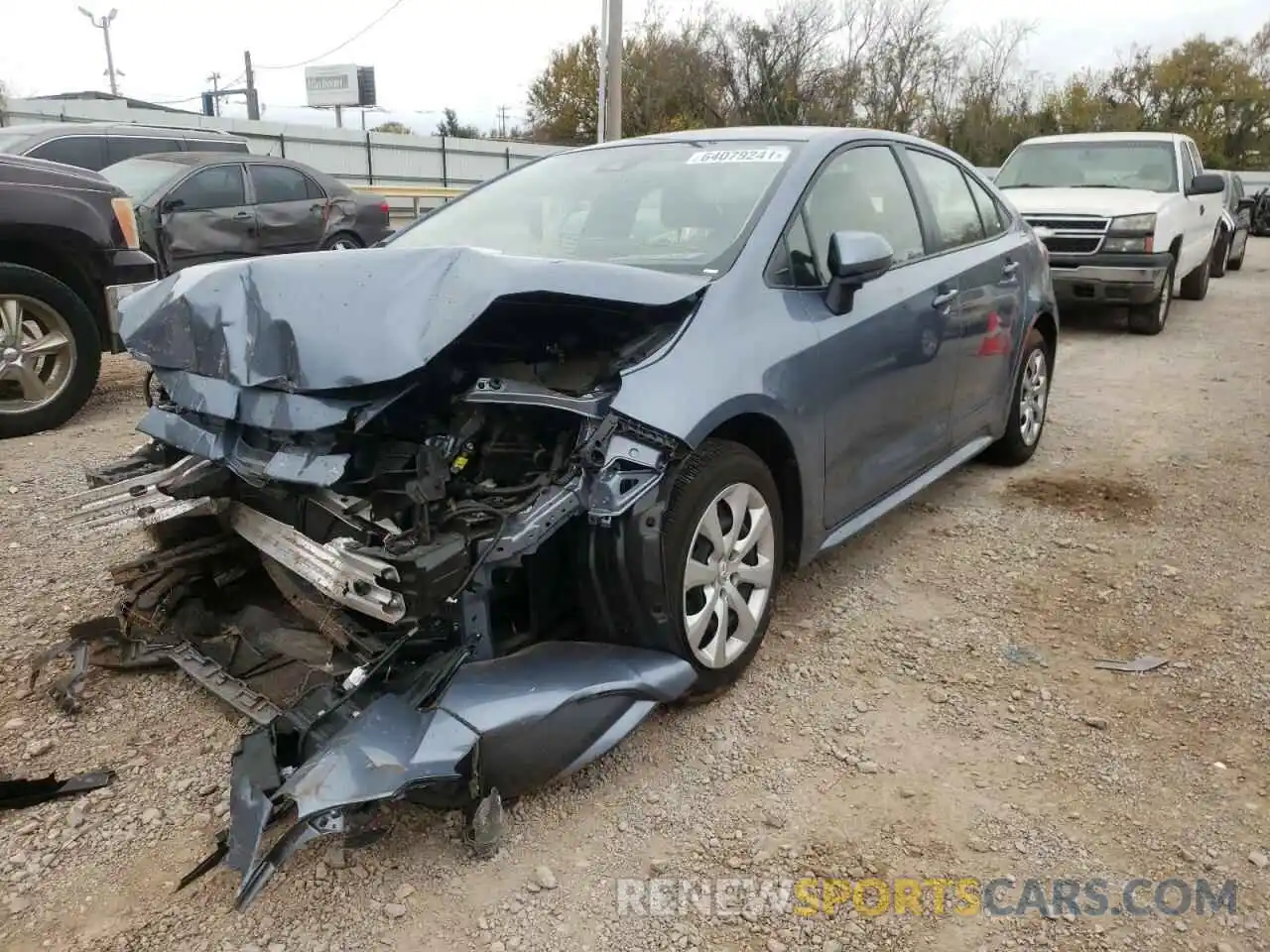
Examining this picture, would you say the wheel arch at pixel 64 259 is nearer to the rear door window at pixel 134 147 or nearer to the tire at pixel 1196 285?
the rear door window at pixel 134 147

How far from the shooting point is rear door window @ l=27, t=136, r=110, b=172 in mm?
9211

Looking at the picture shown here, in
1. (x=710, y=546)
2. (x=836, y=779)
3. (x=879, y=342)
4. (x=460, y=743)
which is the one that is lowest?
(x=836, y=779)

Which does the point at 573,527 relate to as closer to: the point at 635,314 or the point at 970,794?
the point at 635,314

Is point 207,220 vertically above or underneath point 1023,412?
above

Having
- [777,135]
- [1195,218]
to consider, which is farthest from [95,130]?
[1195,218]

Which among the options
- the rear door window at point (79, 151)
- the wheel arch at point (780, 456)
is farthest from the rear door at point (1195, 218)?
the rear door window at point (79, 151)

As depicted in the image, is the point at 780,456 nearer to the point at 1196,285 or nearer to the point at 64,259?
the point at 64,259

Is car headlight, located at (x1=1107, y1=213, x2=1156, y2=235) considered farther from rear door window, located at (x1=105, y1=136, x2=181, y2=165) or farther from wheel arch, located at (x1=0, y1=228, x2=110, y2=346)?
rear door window, located at (x1=105, y1=136, x2=181, y2=165)

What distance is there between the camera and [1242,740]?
111 inches

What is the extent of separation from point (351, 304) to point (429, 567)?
2.50 ft

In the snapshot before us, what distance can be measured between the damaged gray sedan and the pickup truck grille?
21.2 feet

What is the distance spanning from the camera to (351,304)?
247 cm

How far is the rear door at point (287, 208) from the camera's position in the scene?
978 centimetres

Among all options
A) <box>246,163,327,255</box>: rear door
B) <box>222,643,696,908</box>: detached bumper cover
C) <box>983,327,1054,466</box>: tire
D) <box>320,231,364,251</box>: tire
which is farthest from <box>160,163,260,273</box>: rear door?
<box>222,643,696,908</box>: detached bumper cover
